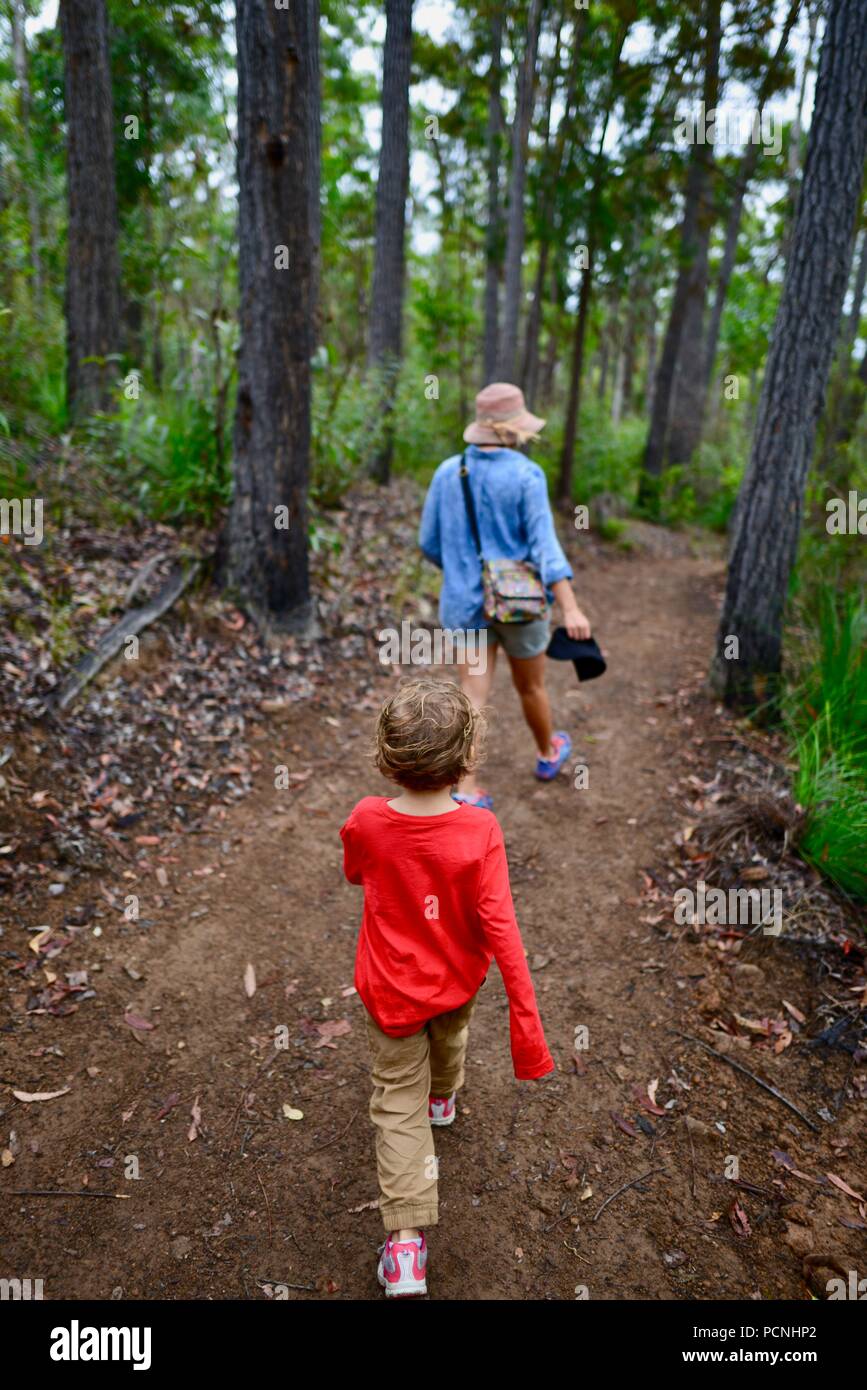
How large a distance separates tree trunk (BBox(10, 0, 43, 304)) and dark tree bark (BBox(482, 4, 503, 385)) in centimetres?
691

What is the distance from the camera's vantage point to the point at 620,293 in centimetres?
1252

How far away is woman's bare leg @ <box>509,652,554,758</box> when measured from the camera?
14.2 ft

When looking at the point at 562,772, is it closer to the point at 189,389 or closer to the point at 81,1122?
the point at 81,1122

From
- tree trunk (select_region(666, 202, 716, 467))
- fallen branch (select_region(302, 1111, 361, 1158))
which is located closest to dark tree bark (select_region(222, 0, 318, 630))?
fallen branch (select_region(302, 1111, 361, 1158))

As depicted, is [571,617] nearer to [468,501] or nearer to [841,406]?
[468,501]

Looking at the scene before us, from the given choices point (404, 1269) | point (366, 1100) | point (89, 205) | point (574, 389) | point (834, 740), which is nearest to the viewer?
point (404, 1269)

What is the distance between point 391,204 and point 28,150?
6.51m

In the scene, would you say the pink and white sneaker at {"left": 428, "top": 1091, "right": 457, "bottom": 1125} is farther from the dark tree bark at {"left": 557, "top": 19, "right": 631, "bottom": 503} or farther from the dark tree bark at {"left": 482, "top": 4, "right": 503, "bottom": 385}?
the dark tree bark at {"left": 482, "top": 4, "right": 503, "bottom": 385}

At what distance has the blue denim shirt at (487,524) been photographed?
13.0 feet

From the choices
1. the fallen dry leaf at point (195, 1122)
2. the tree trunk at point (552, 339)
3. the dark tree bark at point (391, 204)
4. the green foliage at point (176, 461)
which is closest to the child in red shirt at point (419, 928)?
the fallen dry leaf at point (195, 1122)

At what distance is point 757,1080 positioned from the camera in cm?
296

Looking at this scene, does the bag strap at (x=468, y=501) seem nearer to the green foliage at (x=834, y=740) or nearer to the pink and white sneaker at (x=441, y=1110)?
the green foliage at (x=834, y=740)

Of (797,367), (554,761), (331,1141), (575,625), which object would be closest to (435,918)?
(331,1141)

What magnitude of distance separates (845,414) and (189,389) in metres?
7.25
